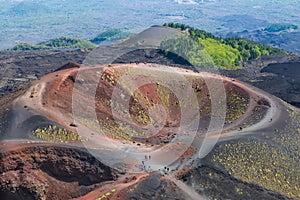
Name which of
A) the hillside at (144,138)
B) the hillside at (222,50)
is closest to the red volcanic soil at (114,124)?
the hillside at (144,138)

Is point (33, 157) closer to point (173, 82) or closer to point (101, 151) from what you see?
point (101, 151)

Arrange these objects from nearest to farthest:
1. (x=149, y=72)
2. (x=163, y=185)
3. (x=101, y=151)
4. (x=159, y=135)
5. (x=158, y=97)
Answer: (x=163, y=185), (x=101, y=151), (x=159, y=135), (x=158, y=97), (x=149, y=72)

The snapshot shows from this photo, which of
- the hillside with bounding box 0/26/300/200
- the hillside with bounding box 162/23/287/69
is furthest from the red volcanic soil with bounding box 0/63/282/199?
the hillside with bounding box 162/23/287/69

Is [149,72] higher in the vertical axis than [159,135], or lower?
higher

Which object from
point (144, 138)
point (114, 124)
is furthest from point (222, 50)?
point (114, 124)

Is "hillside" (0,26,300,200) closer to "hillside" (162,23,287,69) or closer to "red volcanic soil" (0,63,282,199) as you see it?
"red volcanic soil" (0,63,282,199)

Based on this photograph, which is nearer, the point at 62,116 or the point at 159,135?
the point at 62,116

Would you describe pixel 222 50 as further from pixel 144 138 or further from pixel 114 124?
pixel 114 124

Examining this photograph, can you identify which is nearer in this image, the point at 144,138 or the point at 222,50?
the point at 144,138

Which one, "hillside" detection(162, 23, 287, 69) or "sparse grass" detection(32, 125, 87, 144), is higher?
"sparse grass" detection(32, 125, 87, 144)

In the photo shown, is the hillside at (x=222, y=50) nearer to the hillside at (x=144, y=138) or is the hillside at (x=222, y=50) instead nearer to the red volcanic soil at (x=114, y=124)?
the red volcanic soil at (x=114, y=124)

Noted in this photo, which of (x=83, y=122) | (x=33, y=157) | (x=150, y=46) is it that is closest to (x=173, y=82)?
(x=83, y=122)
